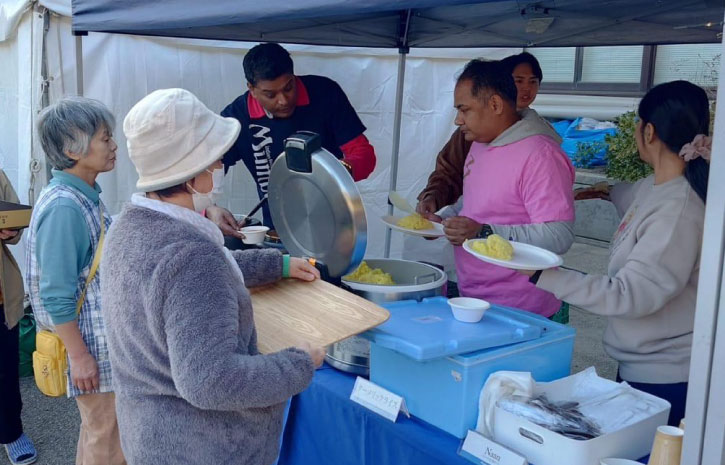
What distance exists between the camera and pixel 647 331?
1.65 meters

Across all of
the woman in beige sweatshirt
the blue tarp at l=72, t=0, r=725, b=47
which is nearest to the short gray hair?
the blue tarp at l=72, t=0, r=725, b=47

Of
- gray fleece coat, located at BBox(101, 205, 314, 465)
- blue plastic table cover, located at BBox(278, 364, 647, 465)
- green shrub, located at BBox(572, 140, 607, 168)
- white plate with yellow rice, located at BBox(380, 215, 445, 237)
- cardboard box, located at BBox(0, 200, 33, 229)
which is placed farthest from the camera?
green shrub, located at BBox(572, 140, 607, 168)

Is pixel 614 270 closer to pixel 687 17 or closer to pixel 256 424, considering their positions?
pixel 256 424

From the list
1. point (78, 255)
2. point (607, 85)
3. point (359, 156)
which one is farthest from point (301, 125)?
point (607, 85)

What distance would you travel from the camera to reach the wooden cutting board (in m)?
1.41

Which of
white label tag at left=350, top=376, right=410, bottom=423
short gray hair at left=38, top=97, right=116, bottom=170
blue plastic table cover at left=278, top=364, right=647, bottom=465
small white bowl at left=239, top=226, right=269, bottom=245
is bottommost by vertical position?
blue plastic table cover at left=278, top=364, right=647, bottom=465

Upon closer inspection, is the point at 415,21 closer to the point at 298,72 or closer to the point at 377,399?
the point at 298,72

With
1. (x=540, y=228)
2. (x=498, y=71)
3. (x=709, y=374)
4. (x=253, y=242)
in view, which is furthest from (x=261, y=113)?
(x=709, y=374)

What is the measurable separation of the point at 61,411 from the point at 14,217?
1.33 meters

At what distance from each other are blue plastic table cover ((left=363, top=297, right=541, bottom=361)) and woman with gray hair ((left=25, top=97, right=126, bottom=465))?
101cm

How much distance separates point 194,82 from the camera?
4.13m

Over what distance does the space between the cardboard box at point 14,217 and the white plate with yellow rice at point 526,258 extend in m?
1.99

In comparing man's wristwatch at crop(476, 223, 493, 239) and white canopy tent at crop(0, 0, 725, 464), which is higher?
white canopy tent at crop(0, 0, 725, 464)

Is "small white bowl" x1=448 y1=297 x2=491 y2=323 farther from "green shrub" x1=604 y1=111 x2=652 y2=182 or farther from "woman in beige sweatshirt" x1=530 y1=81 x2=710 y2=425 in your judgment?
"green shrub" x1=604 y1=111 x2=652 y2=182
